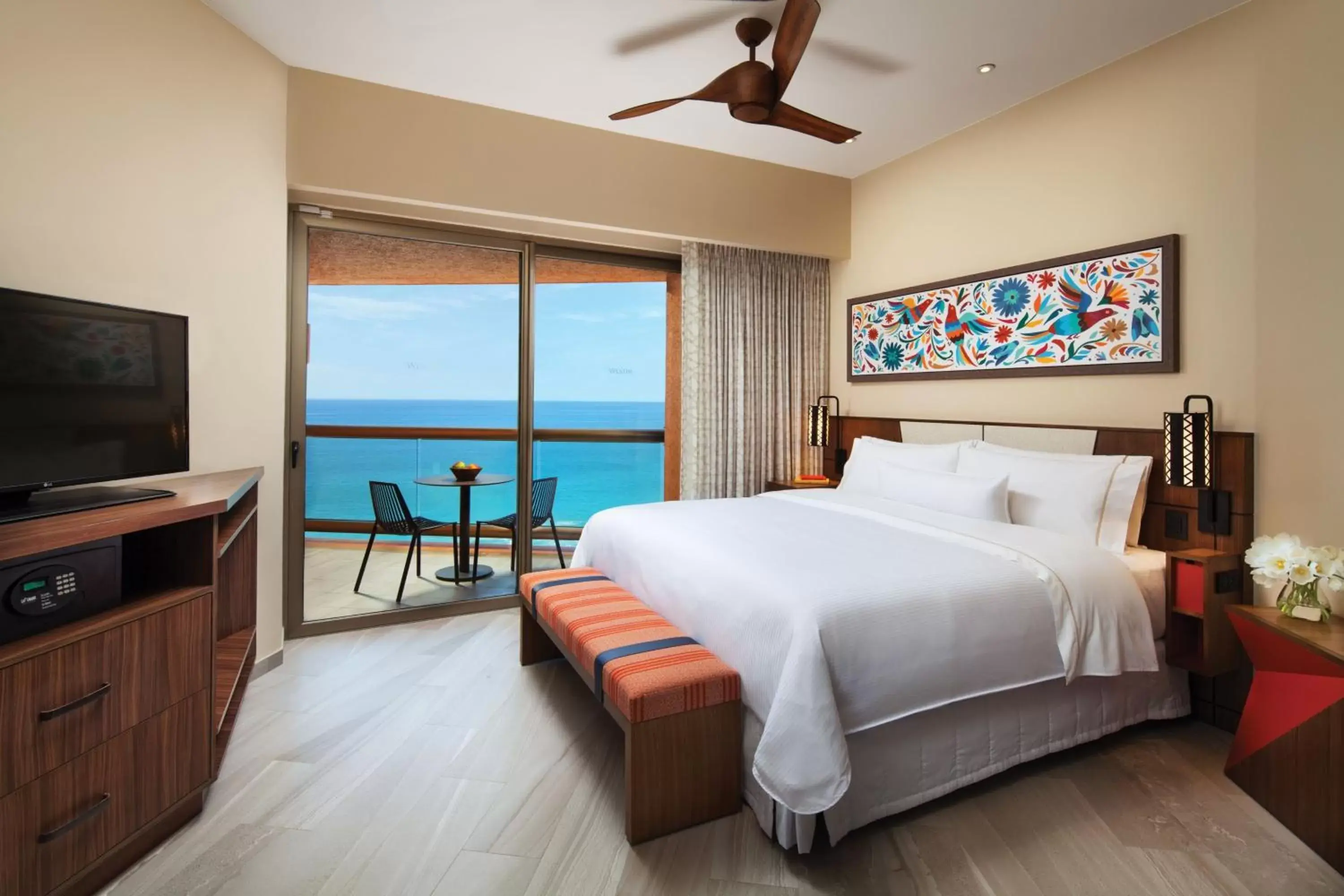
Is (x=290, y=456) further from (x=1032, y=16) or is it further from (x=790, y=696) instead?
(x=1032, y=16)

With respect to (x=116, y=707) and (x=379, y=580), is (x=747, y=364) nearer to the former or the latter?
(x=379, y=580)

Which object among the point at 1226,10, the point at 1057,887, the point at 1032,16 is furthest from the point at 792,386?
the point at 1057,887

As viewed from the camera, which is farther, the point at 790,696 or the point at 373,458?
the point at 373,458

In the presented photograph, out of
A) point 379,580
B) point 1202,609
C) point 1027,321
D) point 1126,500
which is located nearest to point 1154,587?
point 1202,609

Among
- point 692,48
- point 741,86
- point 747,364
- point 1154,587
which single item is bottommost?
point 1154,587

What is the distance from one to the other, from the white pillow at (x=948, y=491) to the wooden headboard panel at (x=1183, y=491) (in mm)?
512

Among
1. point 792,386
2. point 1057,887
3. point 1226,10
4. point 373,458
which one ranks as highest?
point 1226,10

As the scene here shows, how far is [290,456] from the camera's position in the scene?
10.9 ft

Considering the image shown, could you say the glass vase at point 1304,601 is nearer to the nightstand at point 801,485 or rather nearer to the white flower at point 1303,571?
the white flower at point 1303,571

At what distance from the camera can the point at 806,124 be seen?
9.05 ft

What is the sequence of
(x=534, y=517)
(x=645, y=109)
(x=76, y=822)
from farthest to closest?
(x=534, y=517), (x=645, y=109), (x=76, y=822)

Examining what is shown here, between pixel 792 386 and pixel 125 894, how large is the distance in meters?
4.02

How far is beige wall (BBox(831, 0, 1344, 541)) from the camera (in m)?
2.25

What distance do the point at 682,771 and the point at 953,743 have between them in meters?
0.83
